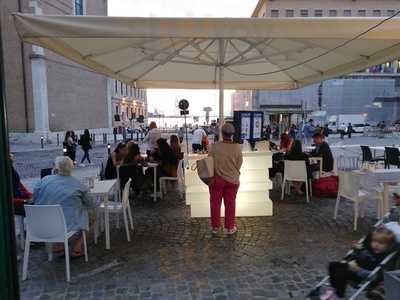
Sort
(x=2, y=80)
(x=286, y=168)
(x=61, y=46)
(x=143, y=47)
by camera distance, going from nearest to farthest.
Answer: (x=2, y=80), (x=61, y=46), (x=143, y=47), (x=286, y=168)

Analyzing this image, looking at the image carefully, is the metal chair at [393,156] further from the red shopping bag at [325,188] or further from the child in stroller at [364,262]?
the child in stroller at [364,262]

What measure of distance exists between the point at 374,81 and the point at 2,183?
60.9 metres

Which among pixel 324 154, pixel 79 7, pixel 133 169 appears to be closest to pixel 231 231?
pixel 133 169

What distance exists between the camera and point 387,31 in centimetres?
376

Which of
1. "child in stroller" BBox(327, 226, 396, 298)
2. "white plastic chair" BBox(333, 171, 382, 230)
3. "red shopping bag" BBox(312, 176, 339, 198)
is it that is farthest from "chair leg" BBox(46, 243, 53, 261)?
"red shopping bag" BBox(312, 176, 339, 198)

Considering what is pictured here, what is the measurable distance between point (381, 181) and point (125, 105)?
53.8 metres

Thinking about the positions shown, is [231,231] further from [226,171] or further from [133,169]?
[133,169]

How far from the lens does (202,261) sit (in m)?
4.20

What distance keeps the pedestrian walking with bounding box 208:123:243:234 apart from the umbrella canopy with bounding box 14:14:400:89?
143 centimetres

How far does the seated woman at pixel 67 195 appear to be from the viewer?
4.02 meters

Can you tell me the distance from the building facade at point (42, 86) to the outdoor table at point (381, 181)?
23750 mm

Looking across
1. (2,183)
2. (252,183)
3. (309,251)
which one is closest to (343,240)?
(309,251)

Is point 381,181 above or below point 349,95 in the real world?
below

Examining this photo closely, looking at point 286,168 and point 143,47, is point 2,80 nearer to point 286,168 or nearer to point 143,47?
point 143,47
